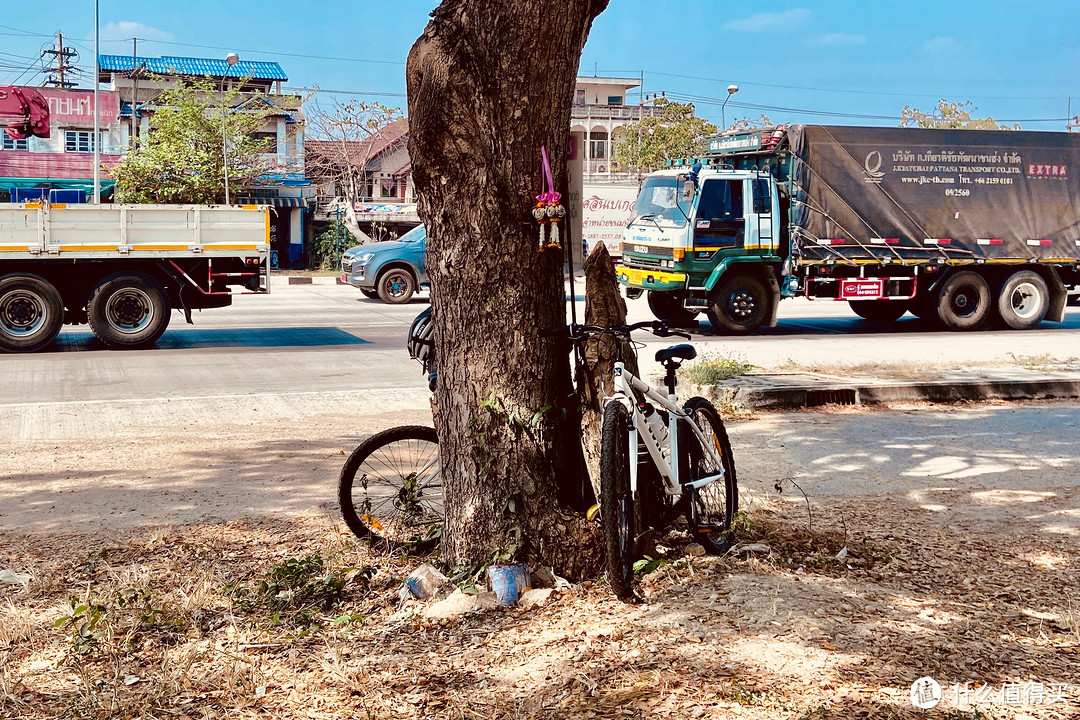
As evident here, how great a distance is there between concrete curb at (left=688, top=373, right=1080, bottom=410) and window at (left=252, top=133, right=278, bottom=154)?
31.5 metres

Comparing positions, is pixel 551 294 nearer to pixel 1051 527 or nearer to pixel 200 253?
pixel 1051 527

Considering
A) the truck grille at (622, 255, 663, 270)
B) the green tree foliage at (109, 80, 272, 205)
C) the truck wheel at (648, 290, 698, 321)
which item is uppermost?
the green tree foliage at (109, 80, 272, 205)

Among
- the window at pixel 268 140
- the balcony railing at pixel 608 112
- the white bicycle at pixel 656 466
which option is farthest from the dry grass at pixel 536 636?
the balcony railing at pixel 608 112

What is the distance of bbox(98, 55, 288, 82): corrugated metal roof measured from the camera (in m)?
44.3

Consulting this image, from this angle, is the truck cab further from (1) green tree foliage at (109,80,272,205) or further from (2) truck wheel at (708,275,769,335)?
(1) green tree foliage at (109,80,272,205)

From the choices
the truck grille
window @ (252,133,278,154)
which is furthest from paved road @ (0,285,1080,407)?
window @ (252,133,278,154)

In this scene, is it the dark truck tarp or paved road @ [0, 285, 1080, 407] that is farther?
the dark truck tarp

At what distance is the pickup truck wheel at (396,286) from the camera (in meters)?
22.1

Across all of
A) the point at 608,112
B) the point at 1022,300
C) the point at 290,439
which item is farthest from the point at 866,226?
the point at 608,112

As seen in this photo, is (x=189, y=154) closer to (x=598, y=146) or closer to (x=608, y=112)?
(x=608, y=112)

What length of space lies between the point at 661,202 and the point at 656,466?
12522 millimetres

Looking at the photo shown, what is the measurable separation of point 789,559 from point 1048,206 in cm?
1573

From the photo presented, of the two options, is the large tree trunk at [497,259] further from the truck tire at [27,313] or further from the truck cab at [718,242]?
the truck cab at [718,242]

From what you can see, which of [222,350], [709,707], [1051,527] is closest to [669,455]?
[709,707]
